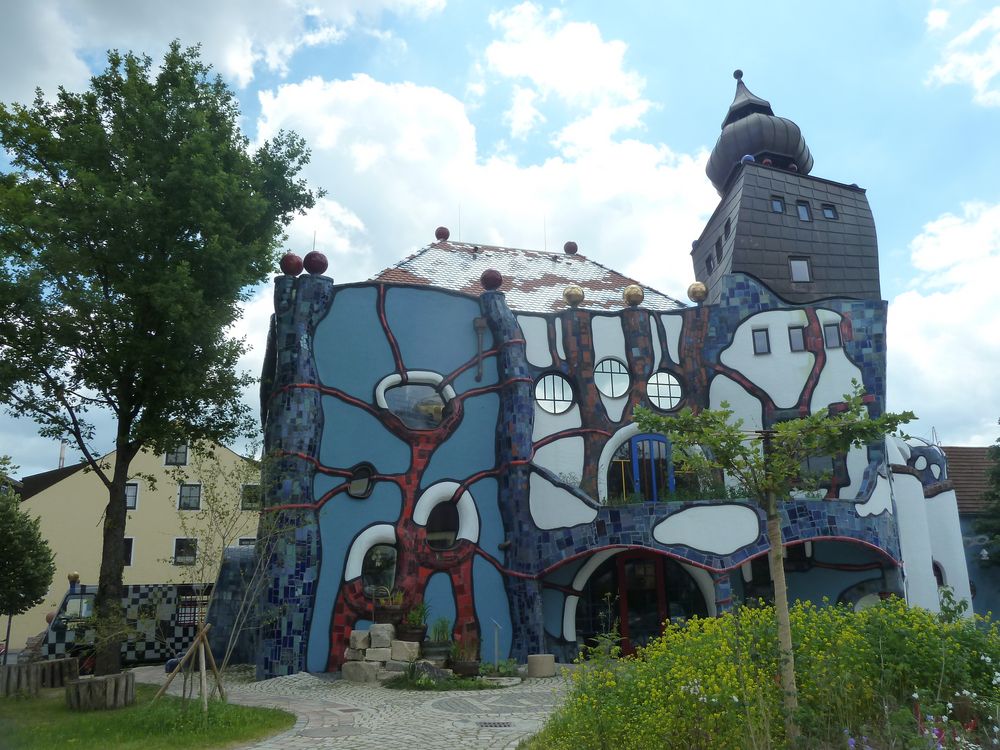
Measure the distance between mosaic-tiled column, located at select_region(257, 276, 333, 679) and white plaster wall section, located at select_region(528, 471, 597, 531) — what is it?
431 centimetres

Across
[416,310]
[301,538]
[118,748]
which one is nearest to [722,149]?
[416,310]

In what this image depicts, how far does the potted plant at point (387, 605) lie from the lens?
46.2 feet

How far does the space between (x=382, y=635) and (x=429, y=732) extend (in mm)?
5305

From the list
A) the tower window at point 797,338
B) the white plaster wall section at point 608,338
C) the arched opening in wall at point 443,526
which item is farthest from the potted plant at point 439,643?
the tower window at point 797,338

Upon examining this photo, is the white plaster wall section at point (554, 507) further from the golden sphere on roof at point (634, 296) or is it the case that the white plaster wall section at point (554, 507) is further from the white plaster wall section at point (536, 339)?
the golden sphere on roof at point (634, 296)

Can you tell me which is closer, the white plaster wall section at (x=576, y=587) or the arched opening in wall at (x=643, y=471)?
the white plaster wall section at (x=576, y=587)

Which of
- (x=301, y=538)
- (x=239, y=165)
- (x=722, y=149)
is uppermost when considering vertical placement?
(x=722, y=149)

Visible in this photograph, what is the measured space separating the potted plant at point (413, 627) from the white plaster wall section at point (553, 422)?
450 centimetres

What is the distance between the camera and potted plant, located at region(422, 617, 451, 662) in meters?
13.8

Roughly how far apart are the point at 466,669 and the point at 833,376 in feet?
33.7

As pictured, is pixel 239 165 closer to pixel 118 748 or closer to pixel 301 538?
pixel 301 538

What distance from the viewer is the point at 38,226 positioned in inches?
472

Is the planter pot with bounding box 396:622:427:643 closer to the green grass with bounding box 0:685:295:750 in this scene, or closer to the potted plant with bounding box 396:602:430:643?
the potted plant with bounding box 396:602:430:643

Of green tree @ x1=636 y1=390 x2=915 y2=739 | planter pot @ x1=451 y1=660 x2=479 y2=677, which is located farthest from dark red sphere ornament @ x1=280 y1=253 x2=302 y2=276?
green tree @ x1=636 y1=390 x2=915 y2=739
